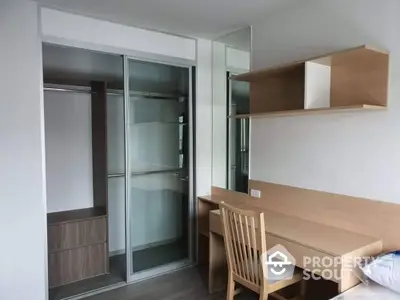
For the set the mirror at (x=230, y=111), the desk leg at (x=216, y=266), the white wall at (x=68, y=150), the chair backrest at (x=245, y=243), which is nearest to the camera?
the chair backrest at (x=245, y=243)

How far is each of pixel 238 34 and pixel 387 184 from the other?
2108 millimetres

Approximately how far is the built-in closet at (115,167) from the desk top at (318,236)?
55.2 inches

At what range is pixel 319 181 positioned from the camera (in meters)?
2.72

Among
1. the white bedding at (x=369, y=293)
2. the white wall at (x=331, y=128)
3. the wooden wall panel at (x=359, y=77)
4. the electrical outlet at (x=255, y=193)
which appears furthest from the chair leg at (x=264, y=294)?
the wooden wall panel at (x=359, y=77)

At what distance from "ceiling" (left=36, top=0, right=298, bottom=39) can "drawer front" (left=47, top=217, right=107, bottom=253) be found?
206 cm

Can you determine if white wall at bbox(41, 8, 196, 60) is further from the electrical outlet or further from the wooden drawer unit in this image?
the wooden drawer unit

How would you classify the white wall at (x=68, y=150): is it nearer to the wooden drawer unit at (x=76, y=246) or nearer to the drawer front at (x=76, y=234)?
the wooden drawer unit at (x=76, y=246)

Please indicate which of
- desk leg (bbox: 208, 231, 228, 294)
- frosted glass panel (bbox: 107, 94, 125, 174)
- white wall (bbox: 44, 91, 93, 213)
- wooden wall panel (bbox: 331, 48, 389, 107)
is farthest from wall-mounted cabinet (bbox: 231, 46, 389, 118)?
white wall (bbox: 44, 91, 93, 213)

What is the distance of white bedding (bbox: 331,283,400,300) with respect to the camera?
6.32 feet

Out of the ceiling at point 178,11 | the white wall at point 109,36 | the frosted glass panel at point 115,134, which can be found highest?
the ceiling at point 178,11

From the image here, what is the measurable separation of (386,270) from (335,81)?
1368 millimetres

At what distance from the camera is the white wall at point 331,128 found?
2250mm

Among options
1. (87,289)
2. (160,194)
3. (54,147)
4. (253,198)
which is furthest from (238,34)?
(87,289)

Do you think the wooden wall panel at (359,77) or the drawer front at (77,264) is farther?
the drawer front at (77,264)
